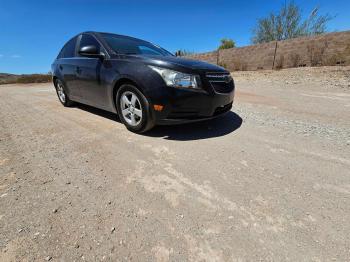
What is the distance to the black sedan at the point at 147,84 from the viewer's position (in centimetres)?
281

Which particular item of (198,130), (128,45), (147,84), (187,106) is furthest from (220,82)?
(128,45)

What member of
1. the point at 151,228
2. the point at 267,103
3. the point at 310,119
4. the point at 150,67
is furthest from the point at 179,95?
the point at 267,103

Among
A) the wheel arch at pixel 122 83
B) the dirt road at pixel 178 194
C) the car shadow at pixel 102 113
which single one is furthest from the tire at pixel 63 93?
the wheel arch at pixel 122 83

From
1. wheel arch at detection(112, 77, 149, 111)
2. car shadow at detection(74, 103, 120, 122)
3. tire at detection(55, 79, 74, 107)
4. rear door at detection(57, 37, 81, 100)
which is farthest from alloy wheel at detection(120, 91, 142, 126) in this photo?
tire at detection(55, 79, 74, 107)

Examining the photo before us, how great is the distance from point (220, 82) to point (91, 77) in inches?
90.4

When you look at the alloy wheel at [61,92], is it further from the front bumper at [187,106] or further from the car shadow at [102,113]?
the front bumper at [187,106]

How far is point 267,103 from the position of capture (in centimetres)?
532

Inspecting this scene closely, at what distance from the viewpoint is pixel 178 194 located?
1834 millimetres

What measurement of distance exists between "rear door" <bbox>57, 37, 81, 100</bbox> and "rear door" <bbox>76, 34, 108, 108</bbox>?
26 cm

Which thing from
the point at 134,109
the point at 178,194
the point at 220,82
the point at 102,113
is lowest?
the point at 178,194

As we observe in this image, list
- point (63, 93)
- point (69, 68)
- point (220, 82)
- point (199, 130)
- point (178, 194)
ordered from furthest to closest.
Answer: point (63, 93) → point (69, 68) → point (199, 130) → point (220, 82) → point (178, 194)

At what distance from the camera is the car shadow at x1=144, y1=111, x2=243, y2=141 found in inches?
123

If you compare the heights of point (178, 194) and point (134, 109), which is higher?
point (134, 109)

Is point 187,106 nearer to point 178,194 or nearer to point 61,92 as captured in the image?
point 178,194
